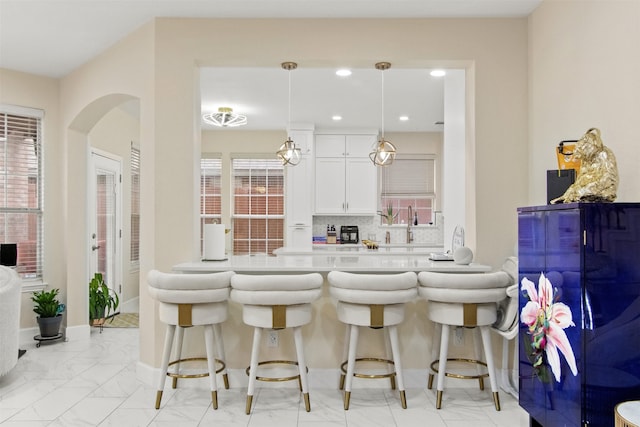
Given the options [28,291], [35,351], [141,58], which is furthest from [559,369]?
[28,291]

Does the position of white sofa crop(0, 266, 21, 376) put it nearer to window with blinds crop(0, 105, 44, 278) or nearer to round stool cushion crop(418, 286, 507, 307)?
window with blinds crop(0, 105, 44, 278)

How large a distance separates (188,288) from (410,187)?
5332mm

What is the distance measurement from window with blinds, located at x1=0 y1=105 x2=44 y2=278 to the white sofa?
3.93ft

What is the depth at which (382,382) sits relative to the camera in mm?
3471

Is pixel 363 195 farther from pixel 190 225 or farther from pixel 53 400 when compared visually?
pixel 53 400

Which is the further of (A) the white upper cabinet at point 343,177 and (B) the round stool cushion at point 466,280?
(A) the white upper cabinet at point 343,177

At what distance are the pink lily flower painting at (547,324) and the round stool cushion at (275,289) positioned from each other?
1.29 meters

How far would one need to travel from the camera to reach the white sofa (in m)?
3.43

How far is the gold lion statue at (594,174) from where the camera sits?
2119mm

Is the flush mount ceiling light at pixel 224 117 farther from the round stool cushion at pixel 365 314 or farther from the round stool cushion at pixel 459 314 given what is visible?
the round stool cushion at pixel 459 314

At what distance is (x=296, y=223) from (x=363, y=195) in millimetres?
1151

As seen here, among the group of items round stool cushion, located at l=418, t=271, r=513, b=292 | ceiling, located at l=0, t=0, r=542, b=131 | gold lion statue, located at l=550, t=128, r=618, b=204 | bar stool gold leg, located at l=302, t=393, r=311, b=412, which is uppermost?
ceiling, located at l=0, t=0, r=542, b=131

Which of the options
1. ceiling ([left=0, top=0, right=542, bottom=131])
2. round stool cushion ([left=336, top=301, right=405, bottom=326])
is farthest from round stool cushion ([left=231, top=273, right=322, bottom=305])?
ceiling ([left=0, top=0, right=542, bottom=131])

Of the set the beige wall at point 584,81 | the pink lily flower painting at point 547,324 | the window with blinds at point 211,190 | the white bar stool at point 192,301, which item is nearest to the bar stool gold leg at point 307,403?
the white bar stool at point 192,301
